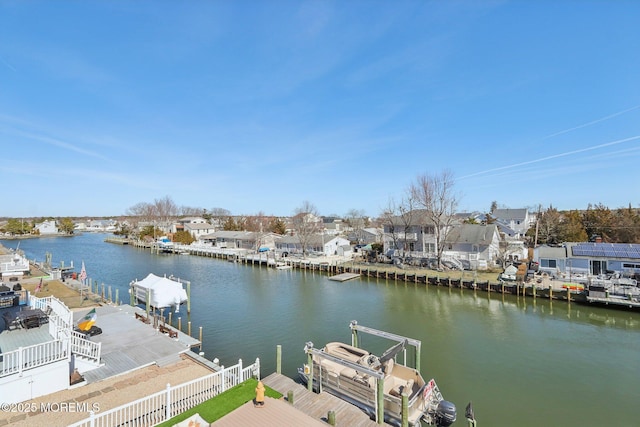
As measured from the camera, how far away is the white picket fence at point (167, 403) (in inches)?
321

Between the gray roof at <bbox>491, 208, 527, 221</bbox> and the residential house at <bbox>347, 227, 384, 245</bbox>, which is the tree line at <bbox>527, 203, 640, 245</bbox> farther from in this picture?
the residential house at <bbox>347, 227, 384, 245</bbox>

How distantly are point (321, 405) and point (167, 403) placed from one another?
15.2 ft

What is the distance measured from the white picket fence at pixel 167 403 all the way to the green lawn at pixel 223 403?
75 centimetres

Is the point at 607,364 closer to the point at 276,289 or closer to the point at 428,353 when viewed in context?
the point at 428,353

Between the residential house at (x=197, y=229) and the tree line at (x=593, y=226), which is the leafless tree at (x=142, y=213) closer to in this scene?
the residential house at (x=197, y=229)

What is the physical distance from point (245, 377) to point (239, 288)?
21259mm

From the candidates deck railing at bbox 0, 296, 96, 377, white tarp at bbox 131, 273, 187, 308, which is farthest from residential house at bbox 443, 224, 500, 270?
deck railing at bbox 0, 296, 96, 377

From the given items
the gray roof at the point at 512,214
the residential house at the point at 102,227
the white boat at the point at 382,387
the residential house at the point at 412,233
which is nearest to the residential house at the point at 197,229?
the residential house at the point at 412,233

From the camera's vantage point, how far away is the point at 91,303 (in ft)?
71.2

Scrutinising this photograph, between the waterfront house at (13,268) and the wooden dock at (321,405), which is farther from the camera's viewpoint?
the waterfront house at (13,268)

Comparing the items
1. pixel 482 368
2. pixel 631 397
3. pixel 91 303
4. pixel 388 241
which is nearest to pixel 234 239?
pixel 388 241

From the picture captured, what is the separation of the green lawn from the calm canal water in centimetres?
436

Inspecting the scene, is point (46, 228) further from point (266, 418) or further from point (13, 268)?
point (266, 418)

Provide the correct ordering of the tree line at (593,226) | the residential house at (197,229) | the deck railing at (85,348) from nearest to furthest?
1. the deck railing at (85,348)
2. the tree line at (593,226)
3. the residential house at (197,229)
